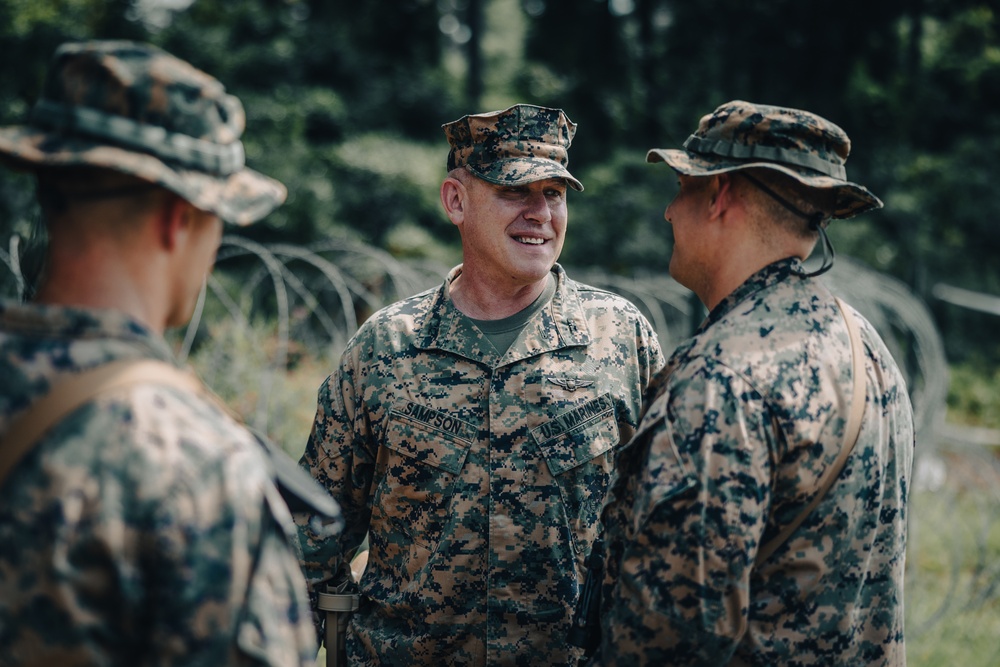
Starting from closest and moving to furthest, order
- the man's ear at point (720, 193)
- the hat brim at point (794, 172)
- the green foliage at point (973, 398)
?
the hat brim at point (794, 172), the man's ear at point (720, 193), the green foliage at point (973, 398)

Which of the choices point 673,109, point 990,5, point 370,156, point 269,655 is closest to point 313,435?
point 269,655

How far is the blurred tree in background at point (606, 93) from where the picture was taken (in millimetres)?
12125

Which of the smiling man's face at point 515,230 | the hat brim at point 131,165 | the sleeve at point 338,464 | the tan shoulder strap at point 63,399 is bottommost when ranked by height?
the sleeve at point 338,464

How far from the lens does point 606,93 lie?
14742 millimetres

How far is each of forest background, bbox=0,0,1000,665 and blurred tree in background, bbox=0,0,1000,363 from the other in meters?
0.03

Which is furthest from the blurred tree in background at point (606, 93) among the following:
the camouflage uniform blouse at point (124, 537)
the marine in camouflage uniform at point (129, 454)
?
the camouflage uniform blouse at point (124, 537)

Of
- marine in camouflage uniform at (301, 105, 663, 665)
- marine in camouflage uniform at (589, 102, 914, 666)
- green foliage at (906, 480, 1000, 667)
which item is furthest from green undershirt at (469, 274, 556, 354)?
green foliage at (906, 480, 1000, 667)

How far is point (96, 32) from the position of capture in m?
11.4

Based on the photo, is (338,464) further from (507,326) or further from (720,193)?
(720,193)

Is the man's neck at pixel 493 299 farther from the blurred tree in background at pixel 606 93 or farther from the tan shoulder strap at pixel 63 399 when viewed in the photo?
the blurred tree in background at pixel 606 93

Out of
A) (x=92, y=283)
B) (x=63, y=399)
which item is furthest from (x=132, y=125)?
(x=63, y=399)

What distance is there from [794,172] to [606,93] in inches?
518

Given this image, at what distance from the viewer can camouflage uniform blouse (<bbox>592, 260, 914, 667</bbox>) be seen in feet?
6.31

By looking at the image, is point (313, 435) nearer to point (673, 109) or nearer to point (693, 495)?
point (693, 495)
